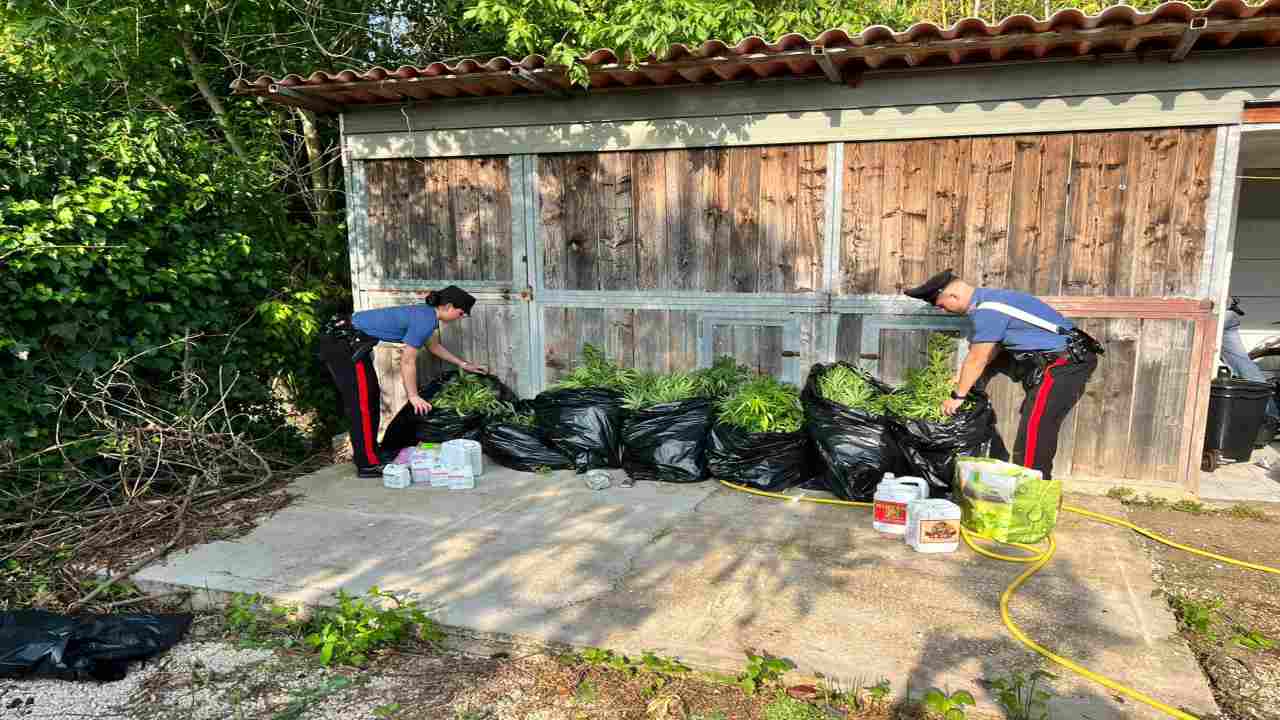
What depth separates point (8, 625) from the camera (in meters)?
3.27

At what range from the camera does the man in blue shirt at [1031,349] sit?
14.6 ft

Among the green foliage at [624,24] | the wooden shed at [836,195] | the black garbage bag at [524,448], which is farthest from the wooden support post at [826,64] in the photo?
the black garbage bag at [524,448]

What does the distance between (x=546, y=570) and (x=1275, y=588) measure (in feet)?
11.7

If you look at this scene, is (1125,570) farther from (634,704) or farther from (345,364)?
(345,364)

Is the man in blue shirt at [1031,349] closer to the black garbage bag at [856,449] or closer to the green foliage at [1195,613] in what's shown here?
the black garbage bag at [856,449]

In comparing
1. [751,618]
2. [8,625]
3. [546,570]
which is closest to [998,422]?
[751,618]

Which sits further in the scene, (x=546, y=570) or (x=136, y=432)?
(x=136, y=432)

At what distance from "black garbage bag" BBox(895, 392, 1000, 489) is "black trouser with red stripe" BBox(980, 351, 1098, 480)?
0.85ft

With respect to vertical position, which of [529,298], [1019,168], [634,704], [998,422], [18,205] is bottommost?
[634,704]

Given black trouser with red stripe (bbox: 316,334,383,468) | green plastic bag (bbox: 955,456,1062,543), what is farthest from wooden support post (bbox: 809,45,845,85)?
black trouser with red stripe (bbox: 316,334,383,468)

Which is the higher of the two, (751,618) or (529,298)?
(529,298)

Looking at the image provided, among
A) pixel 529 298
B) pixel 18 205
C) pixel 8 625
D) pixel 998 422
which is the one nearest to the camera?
pixel 8 625

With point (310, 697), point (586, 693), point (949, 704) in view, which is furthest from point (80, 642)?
point (949, 704)

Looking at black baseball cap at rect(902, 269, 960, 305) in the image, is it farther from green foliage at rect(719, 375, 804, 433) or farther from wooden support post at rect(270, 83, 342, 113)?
Result: wooden support post at rect(270, 83, 342, 113)
